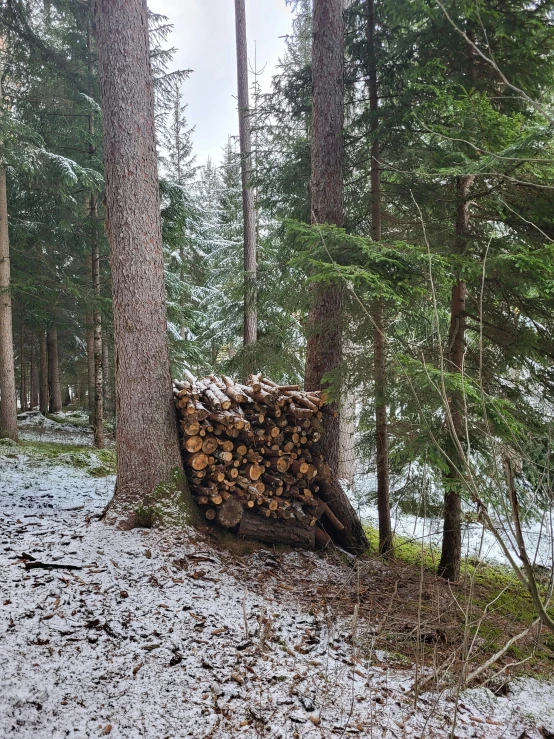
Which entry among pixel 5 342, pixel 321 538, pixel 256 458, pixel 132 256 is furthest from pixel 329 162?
pixel 5 342

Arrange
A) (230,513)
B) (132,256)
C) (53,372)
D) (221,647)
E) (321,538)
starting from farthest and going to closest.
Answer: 1. (53,372)
2. (321,538)
3. (230,513)
4. (132,256)
5. (221,647)

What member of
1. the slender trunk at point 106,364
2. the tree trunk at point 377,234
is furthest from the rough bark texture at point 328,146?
the slender trunk at point 106,364

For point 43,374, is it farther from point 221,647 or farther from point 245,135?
point 221,647

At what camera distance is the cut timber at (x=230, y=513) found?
4543 mm

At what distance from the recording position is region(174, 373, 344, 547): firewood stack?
4551mm

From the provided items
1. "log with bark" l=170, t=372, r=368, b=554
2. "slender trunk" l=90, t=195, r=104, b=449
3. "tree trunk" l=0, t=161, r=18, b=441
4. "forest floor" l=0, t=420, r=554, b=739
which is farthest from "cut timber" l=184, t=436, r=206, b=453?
"tree trunk" l=0, t=161, r=18, b=441

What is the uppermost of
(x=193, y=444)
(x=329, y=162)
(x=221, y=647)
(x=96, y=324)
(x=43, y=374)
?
(x=329, y=162)

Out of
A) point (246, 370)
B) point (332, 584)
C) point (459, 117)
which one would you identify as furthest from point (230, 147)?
point (332, 584)

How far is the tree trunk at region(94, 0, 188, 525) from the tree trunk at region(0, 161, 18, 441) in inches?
Answer: 242

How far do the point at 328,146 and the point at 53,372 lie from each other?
1310 cm

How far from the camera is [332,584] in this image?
4195 mm

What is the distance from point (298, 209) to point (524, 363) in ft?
11.7

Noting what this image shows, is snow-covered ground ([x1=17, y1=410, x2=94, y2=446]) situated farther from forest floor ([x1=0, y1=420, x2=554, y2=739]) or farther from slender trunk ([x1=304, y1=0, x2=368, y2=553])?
slender trunk ([x1=304, y1=0, x2=368, y2=553])

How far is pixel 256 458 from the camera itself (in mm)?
4719
